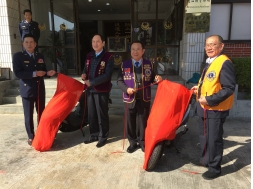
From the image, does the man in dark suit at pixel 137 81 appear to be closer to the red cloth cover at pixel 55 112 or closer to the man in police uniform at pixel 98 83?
the man in police uniform at pixel 98 83

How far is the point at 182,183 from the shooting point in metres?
2.49

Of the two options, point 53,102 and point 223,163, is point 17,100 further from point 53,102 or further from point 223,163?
point 223,163

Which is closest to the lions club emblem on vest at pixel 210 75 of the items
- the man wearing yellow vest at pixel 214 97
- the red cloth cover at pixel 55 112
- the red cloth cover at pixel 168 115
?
the man wearing yellow vest at pixel 214 97

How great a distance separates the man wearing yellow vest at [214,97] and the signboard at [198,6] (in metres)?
3.32

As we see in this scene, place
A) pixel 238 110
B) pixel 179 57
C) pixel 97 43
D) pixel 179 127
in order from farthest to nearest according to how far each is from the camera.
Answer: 1. pixel 179 57
2. pixel 238 110
3. pixel 97 43
4. pixel 179 127

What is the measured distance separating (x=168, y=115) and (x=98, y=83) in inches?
47.3

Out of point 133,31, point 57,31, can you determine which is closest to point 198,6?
point 133,31

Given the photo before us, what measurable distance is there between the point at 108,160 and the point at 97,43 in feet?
5.55

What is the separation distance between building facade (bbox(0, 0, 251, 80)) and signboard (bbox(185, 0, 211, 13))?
0.22 feet

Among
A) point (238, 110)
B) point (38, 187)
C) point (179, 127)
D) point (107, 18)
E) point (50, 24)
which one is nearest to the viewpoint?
point (38, 187)

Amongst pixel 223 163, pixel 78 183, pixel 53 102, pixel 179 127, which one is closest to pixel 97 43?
pixel 53 102

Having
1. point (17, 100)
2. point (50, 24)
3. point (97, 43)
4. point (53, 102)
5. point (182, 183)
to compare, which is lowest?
Answer: point (182, 183)

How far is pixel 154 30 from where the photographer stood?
688 cm

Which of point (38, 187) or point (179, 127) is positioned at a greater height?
point (179, 127)
